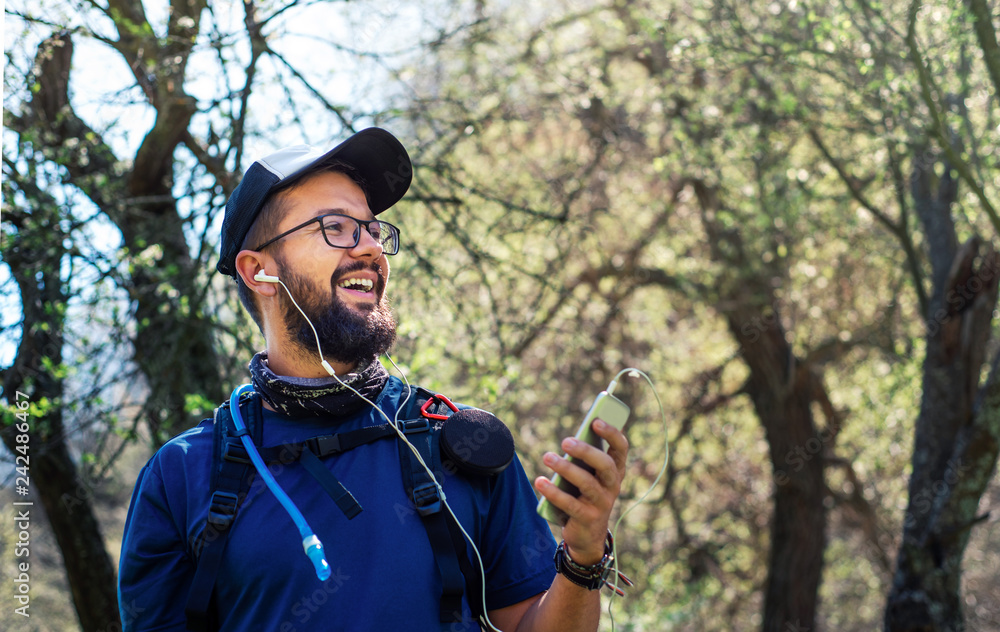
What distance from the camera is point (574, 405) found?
8578mm

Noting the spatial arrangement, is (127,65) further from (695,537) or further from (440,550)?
(695,537)

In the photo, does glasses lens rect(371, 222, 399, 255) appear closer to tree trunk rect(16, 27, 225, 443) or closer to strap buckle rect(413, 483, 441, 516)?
strap buckle rect(413, 483, 441, 516)

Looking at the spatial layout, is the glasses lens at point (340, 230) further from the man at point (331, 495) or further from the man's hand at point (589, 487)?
the man's hand at point (589, 487)

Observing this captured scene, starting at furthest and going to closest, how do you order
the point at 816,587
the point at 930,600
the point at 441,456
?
the point at 816,587 < the point at 930,600 < the point at 441,456

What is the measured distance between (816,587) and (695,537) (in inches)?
60.4

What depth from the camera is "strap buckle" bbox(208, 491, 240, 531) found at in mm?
1649

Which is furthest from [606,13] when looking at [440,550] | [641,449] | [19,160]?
[440,550]

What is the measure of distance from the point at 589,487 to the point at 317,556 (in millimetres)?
574

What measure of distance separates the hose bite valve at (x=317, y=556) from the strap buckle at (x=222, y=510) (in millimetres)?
184

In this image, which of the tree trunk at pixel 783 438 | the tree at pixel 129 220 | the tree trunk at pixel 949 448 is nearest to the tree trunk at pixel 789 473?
the tree trunk at pixel 783 438

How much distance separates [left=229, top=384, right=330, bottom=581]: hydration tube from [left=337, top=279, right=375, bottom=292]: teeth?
0.38 metres

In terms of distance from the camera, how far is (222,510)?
166cm

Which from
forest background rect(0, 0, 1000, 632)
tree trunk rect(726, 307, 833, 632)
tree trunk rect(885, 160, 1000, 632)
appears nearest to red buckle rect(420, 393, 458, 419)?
forest background rect(0, 0, 1000, 632)

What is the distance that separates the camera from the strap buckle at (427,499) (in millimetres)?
1692
